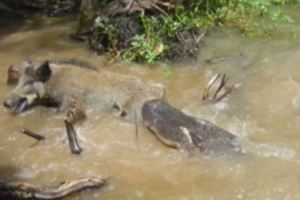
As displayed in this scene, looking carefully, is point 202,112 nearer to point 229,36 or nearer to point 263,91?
point 263,91

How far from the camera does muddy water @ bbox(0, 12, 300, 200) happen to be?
4.09 meters

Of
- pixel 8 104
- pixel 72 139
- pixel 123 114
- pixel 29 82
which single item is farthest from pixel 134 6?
pixel 72 139

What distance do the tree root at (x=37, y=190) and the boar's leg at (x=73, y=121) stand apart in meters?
0.54

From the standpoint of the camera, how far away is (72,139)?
4602 mm

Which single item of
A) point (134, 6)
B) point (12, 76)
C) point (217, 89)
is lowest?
point (217, 89)

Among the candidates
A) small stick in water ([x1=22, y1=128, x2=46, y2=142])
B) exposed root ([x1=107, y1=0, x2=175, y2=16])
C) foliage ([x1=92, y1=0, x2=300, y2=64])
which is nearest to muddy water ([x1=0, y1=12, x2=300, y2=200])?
small stick in water ([x1=22, y1=128, x2=46, y2=142])

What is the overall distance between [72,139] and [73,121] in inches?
13.9

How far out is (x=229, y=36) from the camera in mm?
6633

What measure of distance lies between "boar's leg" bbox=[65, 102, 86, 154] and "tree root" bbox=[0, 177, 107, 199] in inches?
21.3

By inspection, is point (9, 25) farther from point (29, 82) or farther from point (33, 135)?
point (33, 135)

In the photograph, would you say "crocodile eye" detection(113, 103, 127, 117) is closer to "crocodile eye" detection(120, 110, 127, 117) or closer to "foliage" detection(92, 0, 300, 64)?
"crocodile eye" detection(120, 110, 127, 117)

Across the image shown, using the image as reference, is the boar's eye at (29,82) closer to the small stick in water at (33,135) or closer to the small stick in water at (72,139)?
the small stick in water at (33,135)

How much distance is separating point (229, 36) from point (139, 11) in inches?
39.9

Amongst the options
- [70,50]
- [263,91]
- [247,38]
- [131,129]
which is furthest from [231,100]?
[70,50]
